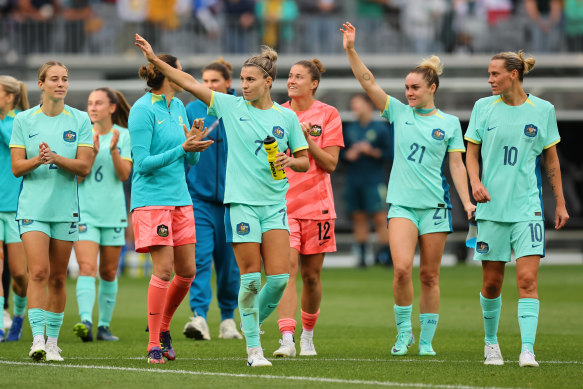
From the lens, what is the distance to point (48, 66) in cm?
861

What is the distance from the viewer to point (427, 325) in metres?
8.95

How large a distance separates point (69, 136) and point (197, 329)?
269 centimetres

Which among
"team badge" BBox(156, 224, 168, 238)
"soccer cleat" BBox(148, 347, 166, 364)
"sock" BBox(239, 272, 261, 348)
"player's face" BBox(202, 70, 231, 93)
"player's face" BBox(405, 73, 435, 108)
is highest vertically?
"player's face" BBox(202, 70, 231, 93)

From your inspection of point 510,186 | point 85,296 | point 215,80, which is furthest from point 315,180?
point 85,296

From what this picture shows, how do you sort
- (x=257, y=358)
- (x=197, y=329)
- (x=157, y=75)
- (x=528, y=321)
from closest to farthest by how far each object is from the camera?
1. (x=257, y=358)
2. (x=528, y=321)
3. (x=157, y=75)
4. (x=197, y=329)

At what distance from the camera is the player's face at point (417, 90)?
901 cm

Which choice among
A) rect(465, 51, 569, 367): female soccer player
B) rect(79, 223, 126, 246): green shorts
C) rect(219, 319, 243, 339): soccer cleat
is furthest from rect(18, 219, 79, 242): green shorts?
rect(465, 51, 569, 367): female soccer player

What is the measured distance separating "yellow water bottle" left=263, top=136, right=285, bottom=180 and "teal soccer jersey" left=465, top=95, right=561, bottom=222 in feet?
5.60

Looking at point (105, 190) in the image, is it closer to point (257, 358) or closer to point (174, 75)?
point (174, 75)

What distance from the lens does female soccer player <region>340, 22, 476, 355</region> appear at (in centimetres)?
885

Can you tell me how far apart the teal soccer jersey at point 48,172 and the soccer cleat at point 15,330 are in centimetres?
217

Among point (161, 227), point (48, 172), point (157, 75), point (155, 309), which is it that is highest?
point (157, 75)

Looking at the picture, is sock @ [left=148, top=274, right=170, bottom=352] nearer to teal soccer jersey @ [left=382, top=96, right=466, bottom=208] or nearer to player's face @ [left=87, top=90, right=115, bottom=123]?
teal soccer jersey @ [left=382, top=96, right=466, bottom=208]

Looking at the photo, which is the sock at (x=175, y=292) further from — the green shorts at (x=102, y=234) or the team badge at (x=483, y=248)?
the team badge at (x=483, y=248)
